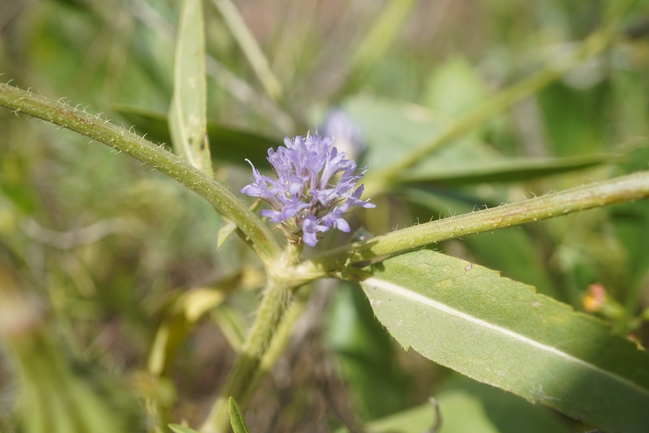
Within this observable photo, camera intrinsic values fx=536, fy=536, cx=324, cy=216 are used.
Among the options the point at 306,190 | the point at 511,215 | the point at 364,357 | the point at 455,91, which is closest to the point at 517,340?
Answer: the point at 511,215

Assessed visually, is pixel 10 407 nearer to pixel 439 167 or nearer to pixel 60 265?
pixel 60 265

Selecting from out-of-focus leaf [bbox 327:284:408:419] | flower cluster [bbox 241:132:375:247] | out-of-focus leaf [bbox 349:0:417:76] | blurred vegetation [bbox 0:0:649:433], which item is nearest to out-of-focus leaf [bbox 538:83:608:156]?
blurred vegetation [bbox 0:0:649:433]

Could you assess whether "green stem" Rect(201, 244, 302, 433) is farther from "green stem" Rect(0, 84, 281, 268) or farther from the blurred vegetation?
the blurred vegetation

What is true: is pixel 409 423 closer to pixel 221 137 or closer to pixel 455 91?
pixel 221 137

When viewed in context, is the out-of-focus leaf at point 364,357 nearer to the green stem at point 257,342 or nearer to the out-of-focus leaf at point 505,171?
the out-of-focus leaf at point 505,171

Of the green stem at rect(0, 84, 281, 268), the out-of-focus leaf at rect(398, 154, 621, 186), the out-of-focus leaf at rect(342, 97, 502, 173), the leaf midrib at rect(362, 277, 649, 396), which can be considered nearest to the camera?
the green stem at rect(0, 84, 281, 268)

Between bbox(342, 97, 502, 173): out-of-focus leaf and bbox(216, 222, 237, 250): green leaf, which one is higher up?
bbox(342, 97, 502, 173): out-of-focus leaf

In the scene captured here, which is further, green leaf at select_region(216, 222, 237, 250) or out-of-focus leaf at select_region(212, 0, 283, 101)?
out-of-focus leaf at select_region(212, 0, 283, 101)

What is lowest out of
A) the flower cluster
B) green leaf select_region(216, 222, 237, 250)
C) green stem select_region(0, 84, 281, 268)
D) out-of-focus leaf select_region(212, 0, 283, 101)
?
green leaf select_region(216, 222, 237, 250)

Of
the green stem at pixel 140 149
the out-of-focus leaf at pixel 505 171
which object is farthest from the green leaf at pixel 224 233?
the out-of-focus leaf at pixel 505 171
